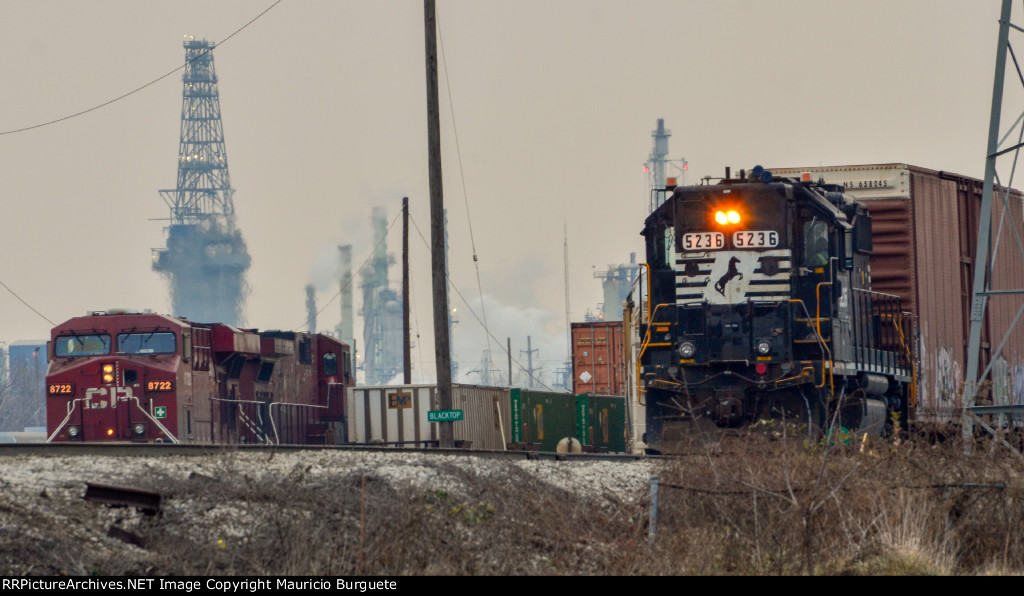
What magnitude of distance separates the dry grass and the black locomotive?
12.2 feet

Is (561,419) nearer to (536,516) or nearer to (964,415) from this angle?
(964,415)

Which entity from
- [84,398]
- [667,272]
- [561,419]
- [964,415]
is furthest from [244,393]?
[964,415]

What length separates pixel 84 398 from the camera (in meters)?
23.5

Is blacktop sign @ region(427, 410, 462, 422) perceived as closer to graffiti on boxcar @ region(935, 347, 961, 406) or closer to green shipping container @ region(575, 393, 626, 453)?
graffiti on boxcar @ region(935, 347, 961, 406)

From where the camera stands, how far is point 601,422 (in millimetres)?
28969

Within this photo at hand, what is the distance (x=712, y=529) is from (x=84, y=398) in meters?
15.5

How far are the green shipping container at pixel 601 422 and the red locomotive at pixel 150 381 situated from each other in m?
6.47

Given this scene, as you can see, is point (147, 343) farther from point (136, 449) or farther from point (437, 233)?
point (136, 449)

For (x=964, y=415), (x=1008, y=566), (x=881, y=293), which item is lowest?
(x=1008, y=566)

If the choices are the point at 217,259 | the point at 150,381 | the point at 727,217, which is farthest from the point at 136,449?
the point at 217,259

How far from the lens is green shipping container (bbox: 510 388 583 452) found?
86.7 feet

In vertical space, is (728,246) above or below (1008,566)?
above

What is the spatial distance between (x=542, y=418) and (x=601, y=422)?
7.55 ft
